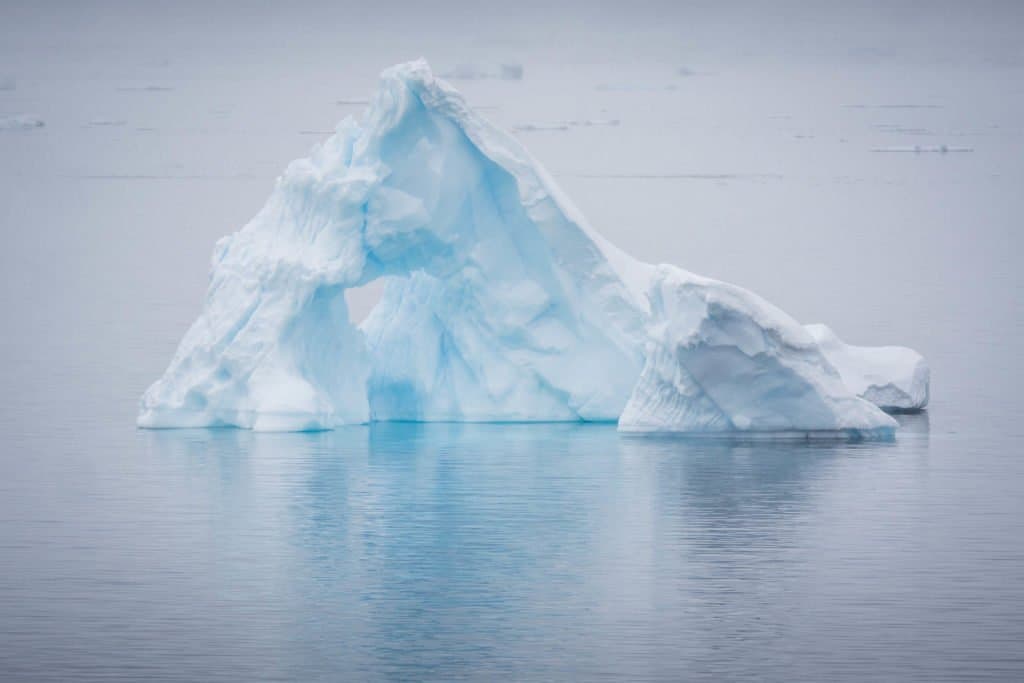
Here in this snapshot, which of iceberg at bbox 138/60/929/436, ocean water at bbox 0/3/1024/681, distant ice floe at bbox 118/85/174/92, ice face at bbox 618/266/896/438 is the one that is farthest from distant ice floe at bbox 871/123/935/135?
ice face at bbox 618/266/896/438

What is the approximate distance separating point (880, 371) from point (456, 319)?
5230 mm

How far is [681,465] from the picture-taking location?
22750 millimetres

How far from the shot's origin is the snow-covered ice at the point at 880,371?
85.1 ft

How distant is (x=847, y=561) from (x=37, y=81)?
127 m

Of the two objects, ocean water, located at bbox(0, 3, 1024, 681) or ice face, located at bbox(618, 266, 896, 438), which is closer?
ocean water, located at bbox(0, 3, 1024, 681)

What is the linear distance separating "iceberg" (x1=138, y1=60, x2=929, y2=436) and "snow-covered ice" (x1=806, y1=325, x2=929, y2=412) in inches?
60.1

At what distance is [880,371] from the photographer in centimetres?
2617

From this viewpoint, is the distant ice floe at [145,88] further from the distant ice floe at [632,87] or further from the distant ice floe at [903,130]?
the distant ice floe at [903,130]

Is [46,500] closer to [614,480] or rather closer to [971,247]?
[614,480]

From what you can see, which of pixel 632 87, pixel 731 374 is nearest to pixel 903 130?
pixel 632 87

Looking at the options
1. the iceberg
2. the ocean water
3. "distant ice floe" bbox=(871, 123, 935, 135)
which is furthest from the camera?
"distant ice floe" bbox=(871, 123, 935, 135)

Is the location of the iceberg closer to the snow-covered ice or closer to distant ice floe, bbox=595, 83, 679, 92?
the snow-covered ice

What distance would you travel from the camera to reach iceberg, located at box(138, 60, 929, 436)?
23281 mm

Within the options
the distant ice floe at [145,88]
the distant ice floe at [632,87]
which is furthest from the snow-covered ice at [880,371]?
the distant ice floe at [632,87]
